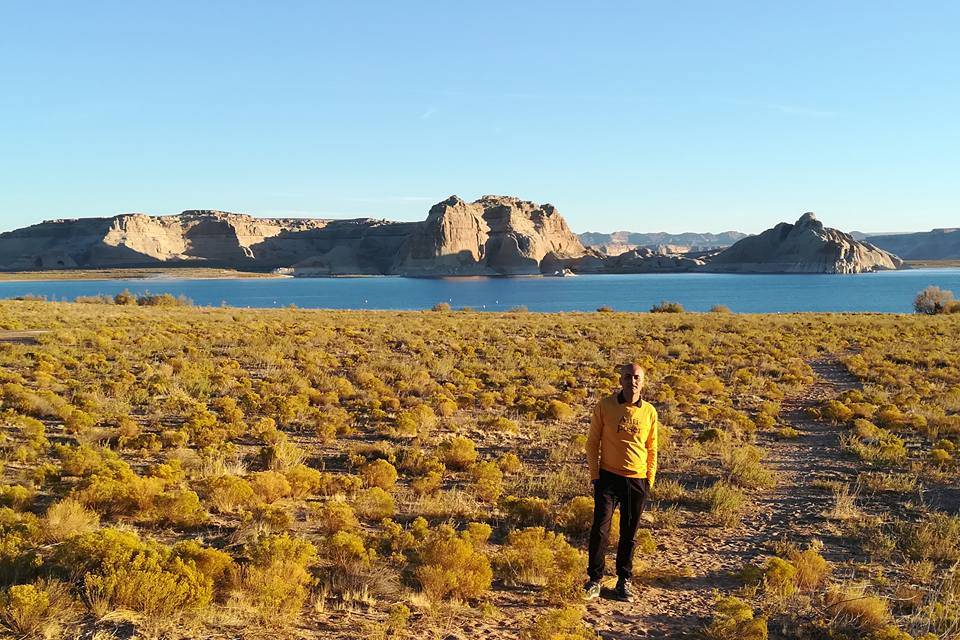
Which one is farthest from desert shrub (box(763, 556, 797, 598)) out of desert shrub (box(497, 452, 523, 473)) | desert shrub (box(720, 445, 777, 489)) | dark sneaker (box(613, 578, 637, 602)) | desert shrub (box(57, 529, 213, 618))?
desert shrub (box(57, 529, 213, 618))

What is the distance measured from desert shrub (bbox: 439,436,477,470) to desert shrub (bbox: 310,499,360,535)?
2393 millimetres

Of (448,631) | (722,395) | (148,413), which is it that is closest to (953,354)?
(722,395)

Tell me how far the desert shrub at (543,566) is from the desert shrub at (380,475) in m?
2.43

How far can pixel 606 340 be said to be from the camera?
2369cm

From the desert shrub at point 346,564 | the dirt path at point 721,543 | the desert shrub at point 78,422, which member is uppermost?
the desert shrub at point 78,422

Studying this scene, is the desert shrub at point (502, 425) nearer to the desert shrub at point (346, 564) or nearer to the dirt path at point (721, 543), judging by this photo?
the dirt path at point (721, 543)

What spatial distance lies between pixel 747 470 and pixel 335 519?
5433mm

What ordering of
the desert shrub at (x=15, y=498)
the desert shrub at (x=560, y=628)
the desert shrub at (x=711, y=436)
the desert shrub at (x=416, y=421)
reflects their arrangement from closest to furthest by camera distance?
the desert shrub at (x=560, y=628), the desert shrub at (x=15, y=498), the desert shrub at (x=711, y=436), the desert shrub at (x=416, y=421)

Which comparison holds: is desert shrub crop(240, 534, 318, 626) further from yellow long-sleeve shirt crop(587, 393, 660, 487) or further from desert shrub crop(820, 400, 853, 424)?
desert shrub crop(820, 400, 853, 424)

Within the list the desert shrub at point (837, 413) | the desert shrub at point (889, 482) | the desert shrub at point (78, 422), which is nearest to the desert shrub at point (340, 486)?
the desert shrub at point (78, 422)

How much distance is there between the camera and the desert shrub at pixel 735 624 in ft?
13.9

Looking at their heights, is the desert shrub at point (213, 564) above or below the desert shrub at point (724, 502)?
above

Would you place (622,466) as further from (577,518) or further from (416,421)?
(416,421)

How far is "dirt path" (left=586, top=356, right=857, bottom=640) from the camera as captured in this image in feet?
15.3
